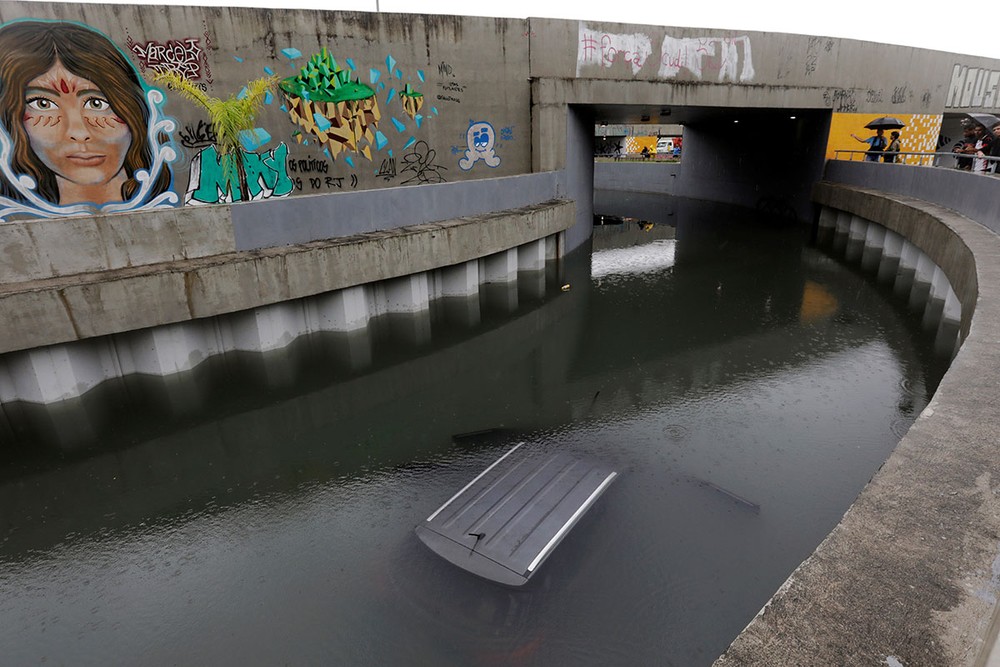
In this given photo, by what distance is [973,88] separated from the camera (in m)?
32.3

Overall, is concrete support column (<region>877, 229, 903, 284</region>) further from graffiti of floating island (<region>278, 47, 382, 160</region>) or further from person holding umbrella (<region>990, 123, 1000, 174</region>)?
graffiti of floating island (<region>278, 47, 382, 160</region>)

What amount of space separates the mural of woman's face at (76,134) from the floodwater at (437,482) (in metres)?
5.84

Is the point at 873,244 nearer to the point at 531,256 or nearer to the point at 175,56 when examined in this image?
the point at 531,256

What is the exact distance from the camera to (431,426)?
1030 centimetres

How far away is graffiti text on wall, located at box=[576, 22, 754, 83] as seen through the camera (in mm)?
20031

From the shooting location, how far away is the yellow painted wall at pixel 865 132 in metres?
26.9

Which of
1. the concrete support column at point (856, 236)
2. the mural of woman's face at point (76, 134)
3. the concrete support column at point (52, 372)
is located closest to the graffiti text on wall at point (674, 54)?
the concrete support column at point (856, 236)

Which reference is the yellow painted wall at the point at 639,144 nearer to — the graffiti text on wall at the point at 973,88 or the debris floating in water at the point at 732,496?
the graffiti text on wall at the point at 973,88

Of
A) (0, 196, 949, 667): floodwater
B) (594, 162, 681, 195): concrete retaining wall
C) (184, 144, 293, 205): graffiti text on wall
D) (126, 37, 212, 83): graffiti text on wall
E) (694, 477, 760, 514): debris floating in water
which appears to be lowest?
(0, 196, 949, 667): floodwater

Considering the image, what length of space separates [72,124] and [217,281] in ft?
19.6

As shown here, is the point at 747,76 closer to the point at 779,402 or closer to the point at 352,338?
the point at 779,402

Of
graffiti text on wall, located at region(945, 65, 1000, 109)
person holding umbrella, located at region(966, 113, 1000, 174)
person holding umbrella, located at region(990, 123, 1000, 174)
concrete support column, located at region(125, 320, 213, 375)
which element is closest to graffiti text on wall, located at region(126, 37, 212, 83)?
concrete support column, located at region(125, 320, 213, 375)

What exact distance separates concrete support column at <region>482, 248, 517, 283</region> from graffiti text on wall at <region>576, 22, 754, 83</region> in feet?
25.1

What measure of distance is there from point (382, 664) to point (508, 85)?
1804 cm
